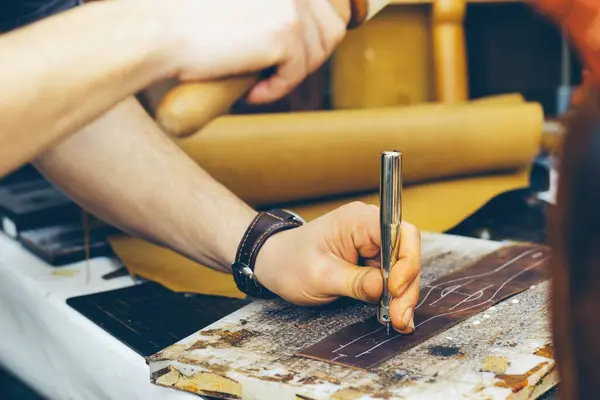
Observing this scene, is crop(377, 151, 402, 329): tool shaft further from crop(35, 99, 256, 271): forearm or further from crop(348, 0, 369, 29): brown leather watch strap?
crop(35, 99, 256, 271): forearm

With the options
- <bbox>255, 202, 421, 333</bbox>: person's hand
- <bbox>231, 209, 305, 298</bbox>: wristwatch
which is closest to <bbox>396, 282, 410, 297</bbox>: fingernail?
<bbox>255, 202, 421, 333</bbox>: person's hand

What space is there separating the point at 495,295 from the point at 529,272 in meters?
0.11

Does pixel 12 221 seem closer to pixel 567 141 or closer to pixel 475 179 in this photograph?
pixel 475 179

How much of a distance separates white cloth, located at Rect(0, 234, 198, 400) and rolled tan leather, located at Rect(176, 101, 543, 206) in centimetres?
27

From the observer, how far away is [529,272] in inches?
37.6

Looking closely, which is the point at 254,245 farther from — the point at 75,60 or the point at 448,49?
the point at 448,49

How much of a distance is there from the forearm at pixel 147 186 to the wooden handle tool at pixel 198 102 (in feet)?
1.27

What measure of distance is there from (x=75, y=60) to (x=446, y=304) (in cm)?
47

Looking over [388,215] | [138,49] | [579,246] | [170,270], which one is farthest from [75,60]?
[170,270]

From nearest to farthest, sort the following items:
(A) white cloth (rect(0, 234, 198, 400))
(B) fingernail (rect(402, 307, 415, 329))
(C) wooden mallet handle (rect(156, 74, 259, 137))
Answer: (C) wooden mallet handle (rect(156, 74, 259, 137)) < (B) fingernail (rect(402, 307, 415, 329)) < (A) white cloth (rect(0, 234, 198, 400))

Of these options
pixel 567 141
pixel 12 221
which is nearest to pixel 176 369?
pixel 567 141

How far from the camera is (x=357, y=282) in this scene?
81 cm

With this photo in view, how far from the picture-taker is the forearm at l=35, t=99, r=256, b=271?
3.30ft

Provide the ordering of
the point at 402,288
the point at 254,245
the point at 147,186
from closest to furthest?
A: the point at 402,288, the point at 254,245, the point at 147,186
